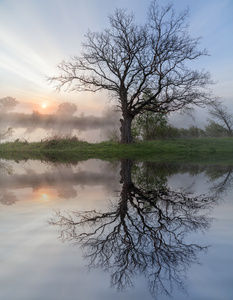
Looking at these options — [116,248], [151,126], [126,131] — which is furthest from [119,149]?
[116,248]

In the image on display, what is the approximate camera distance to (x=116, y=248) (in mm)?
2439

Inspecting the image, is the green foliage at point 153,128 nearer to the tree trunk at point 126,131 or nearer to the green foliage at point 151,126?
the green foliage at point 151,126

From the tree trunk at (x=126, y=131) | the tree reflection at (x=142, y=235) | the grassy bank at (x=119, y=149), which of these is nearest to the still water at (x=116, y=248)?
the tree reflection at (x=142, y=235)

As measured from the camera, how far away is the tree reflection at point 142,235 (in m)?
1.99

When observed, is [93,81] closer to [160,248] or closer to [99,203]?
[99,203]

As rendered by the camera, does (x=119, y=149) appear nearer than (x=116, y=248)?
No

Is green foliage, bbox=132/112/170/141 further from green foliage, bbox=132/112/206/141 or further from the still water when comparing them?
the still water

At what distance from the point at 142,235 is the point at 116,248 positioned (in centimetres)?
39

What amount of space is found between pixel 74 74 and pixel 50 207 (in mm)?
20217

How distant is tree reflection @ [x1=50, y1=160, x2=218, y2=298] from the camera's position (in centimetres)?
199

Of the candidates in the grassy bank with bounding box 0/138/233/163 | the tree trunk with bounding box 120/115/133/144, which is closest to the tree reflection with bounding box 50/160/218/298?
the grassy bank with bounding box 0/138/233/163

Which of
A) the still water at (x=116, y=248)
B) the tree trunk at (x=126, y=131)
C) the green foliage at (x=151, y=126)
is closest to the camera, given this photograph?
the still water at (x=116, y=248)

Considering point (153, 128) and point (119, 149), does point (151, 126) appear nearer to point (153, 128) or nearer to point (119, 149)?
point (153, 128)

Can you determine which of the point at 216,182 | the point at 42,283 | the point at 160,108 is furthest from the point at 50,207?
the point at 160,108
